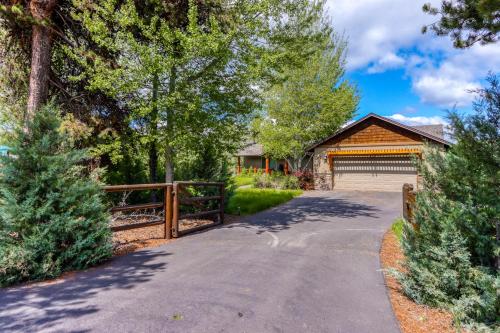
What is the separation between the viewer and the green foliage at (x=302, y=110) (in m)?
18.9

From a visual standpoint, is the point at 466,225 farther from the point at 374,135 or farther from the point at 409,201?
the point at 374,135

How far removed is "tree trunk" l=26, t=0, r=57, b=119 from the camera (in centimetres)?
673

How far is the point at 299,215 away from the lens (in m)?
9.73

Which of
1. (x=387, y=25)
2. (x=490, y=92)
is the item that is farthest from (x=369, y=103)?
(x=490, y=92)

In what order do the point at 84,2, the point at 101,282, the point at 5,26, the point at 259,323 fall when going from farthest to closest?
the point at 5,26 → the point at 84,2 → the point at 101,282 → the point at 259,323

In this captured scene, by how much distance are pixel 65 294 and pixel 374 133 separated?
1798cm

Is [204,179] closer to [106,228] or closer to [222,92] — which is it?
[222,92]

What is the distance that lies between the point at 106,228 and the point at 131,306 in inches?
78.1

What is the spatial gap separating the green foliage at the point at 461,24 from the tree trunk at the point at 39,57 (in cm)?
801

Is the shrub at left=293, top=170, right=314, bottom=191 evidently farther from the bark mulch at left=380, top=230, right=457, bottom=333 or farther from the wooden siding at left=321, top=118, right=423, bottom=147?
the bark mulch at left=380, top=230, right=457, bottom=333

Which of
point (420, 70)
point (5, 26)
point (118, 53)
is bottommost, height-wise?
point (118, 53)

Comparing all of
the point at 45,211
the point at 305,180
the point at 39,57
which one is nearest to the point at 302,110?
the point at 305,180

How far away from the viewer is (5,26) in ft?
25.0

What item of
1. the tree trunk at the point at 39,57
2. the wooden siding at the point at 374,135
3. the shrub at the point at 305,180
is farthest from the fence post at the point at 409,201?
the shrub at the point at 305,180
